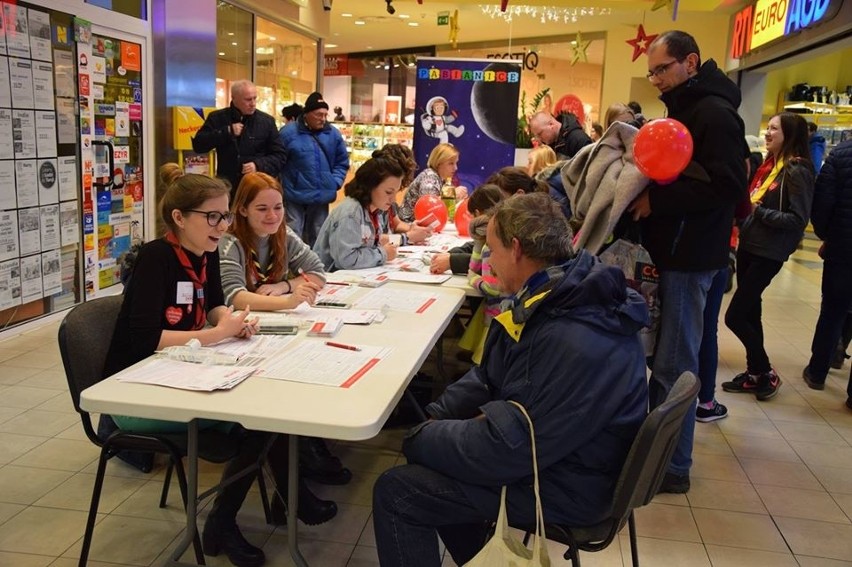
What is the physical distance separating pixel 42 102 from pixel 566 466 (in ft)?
14.4

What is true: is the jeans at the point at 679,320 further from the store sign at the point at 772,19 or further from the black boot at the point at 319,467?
the store sign at the point at 772,19

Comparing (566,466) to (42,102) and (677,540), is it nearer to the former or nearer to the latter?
(677,540)

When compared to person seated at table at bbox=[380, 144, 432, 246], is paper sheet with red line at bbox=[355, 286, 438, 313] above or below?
below

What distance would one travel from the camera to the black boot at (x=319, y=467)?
3008mm

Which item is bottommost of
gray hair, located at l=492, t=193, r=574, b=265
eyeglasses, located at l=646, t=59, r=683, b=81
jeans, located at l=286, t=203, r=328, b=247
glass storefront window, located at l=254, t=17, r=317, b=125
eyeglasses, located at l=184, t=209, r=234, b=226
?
jeans, located at l=286, t=203, r=328, b=247

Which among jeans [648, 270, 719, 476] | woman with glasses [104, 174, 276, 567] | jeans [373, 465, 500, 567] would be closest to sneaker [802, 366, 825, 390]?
jeans [648, 270, 719, 476]

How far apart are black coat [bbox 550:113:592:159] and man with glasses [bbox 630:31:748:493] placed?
2.45 m

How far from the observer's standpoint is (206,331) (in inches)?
87.4

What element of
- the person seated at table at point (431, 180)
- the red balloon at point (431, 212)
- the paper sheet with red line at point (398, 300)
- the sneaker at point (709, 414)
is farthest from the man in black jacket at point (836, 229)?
the paper sheet with red line at point (398, 300)

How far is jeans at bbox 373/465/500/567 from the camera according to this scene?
5.92 ft

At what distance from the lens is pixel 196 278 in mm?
2404

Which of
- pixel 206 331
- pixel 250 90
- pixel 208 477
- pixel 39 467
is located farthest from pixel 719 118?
pixel 250 90

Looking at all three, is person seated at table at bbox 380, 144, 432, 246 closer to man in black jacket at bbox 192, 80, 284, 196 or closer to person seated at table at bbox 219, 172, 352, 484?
person seated at table at bbox 219, 172, 352, 484

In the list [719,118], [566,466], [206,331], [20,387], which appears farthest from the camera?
[20,387]
